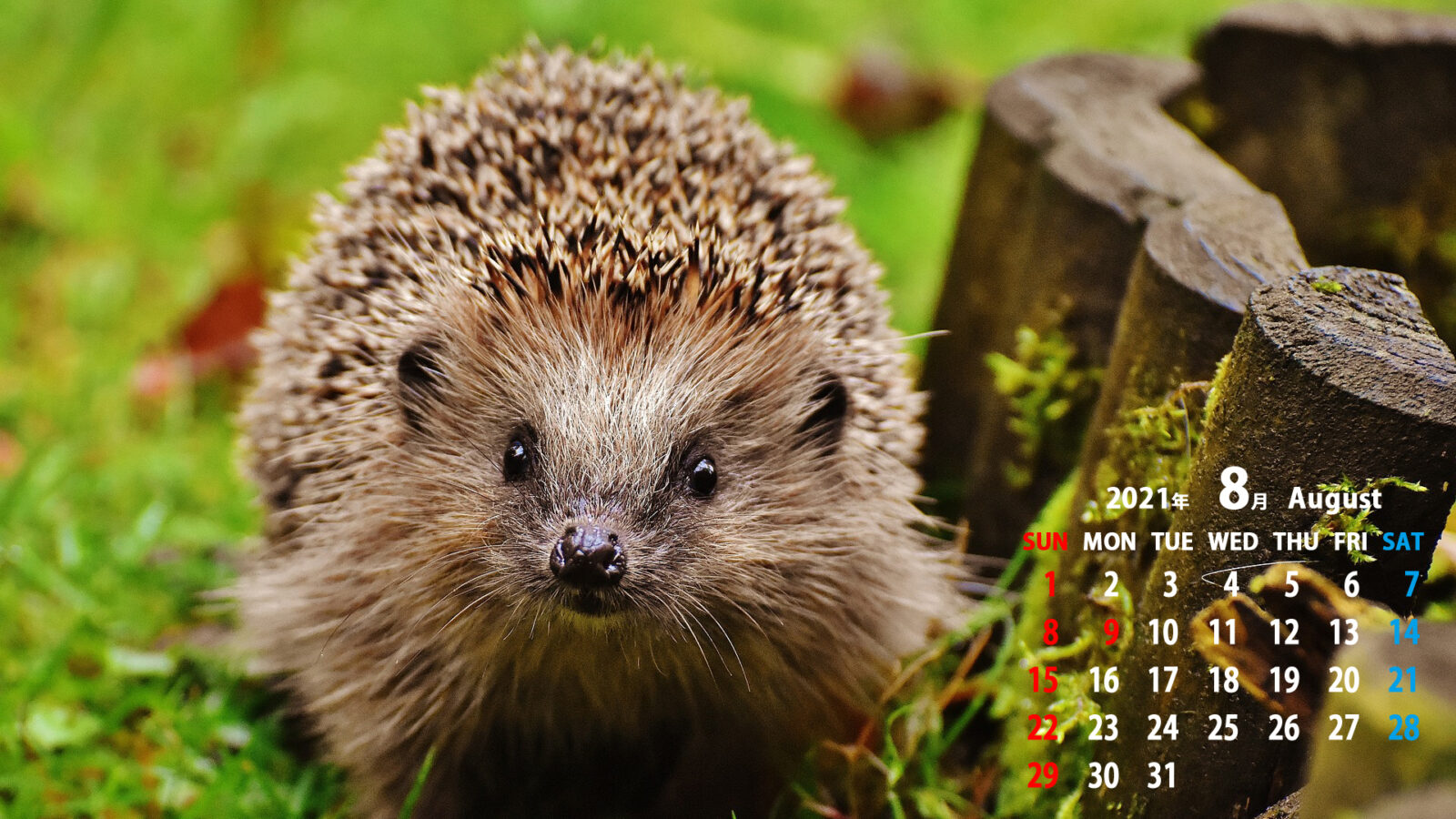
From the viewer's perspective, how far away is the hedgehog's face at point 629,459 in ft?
7.49

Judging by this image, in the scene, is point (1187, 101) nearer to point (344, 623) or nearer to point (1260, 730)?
point (1260, 730)

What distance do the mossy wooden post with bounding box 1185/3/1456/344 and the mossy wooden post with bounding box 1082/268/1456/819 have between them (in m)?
1.73

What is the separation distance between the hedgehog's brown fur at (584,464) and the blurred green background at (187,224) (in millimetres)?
397

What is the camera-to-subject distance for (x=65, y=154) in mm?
5473

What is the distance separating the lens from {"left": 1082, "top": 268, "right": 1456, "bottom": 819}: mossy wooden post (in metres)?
1.71

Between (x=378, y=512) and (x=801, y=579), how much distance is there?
0.90 meters

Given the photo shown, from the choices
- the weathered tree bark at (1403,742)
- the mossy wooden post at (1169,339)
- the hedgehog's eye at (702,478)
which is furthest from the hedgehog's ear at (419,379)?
the weathered tree bark at (1403,742)

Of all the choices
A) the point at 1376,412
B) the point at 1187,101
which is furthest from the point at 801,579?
the point at 1187,101

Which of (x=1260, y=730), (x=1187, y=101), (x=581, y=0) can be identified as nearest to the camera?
(x=1260, y=730)

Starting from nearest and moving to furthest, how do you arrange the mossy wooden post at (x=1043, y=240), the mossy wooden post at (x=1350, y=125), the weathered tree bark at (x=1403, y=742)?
the weathered tree bark at (x=1403, y=742), the mossy wooden post at (x=1043, y=240), the mossy wooden post at (x=1350, y=125)

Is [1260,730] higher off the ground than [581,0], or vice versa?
[581,0]

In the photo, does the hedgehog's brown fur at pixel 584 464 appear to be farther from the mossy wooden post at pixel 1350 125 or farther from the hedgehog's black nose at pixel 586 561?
the mossy wooden post at pixel 1350 125
